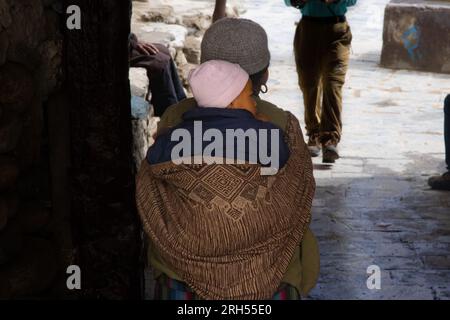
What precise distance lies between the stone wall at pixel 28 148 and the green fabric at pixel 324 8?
3473 mm

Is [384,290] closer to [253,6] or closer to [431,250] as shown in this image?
[431,250]

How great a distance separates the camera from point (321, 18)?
732cm

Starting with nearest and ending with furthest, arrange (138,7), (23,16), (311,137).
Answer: (23,16), (311,137), (138,7)

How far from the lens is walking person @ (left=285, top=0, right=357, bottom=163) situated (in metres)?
7.30

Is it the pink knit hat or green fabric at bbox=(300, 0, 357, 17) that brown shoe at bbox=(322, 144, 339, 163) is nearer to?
green fabric at bbox=(300, 0, 357, 17)

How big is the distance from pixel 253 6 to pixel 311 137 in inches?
325

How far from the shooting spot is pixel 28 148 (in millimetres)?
4117

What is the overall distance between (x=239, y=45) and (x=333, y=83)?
161 inches

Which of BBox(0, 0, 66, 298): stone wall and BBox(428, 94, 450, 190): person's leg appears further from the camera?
BBox(428, 94, 450, 190): person's leg

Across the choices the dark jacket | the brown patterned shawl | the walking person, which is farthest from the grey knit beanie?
the walking person

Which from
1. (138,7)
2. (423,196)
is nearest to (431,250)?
(423,196)

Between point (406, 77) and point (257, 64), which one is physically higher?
point (257, 64)

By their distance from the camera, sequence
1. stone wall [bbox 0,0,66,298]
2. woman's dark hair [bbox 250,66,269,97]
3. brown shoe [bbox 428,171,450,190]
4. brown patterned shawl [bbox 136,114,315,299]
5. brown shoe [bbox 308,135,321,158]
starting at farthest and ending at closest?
1. brown shoe [bbox 308,135,321,158]
2. brown shoe [bbox 428,171,450,190]
3. stone wall [bbox 0,0,66,298]
4. woman's dark hair [bbox 250,66,269,97]
5. brown patterned shawl [bbox 136,114,315,299]

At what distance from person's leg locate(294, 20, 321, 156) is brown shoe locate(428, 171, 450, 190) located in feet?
3.69
